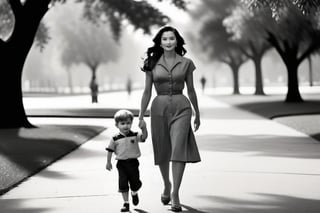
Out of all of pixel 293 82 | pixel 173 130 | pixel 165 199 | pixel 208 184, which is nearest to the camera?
pixel 173 130

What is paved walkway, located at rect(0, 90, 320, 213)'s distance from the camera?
6527mm

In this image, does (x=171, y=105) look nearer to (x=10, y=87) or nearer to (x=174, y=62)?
(x=174, y=62)

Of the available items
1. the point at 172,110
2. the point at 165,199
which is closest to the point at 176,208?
the point at 165,199

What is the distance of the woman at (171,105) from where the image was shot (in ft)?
20.9

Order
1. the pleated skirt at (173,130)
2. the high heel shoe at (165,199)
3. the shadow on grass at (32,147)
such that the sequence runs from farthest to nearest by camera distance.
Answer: the shadow on grass at (32,147) < the high heel shoe at (165,199) < the pleated skirt at (173,130)

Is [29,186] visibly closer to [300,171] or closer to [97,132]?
[300,171]

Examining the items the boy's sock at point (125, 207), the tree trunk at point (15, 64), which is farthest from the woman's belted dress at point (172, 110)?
the tree trunk at point (15, 64)

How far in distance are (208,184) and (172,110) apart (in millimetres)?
1799

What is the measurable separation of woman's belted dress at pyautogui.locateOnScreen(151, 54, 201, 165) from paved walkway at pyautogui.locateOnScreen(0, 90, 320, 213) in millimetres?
676

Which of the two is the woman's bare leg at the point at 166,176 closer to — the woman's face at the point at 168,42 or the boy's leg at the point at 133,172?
the boy's leg at the point at 133,172

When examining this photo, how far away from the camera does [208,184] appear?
7898 mm

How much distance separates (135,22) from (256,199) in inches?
875

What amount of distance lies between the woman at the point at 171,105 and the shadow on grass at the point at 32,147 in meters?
2.32

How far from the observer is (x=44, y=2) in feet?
59.1
